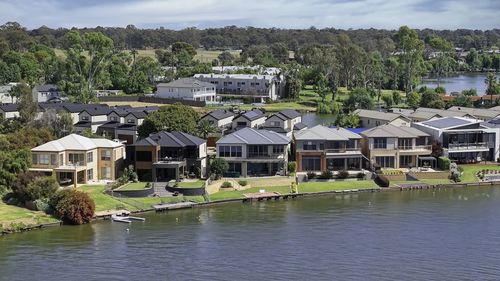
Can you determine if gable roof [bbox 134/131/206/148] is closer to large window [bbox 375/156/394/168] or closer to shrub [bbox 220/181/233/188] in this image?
shrub [bbox 220/181/233/188]

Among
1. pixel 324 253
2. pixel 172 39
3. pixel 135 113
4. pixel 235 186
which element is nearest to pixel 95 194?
pixel 235 186

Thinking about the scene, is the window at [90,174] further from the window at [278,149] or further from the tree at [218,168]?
the window at [278,149]

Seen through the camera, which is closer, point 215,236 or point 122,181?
point 215,236

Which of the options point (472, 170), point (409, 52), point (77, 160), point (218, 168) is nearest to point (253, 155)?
point (218, 168)

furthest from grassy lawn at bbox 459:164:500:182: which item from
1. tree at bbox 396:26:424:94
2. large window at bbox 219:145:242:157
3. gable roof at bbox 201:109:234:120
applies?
tree at bbox 396:26:424:94

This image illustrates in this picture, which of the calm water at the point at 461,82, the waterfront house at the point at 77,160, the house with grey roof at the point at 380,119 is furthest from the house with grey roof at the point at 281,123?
the calm water at the point at 461,82

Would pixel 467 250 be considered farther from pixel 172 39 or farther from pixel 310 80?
pixel 172 39

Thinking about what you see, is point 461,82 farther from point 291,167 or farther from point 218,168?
point 218,168
